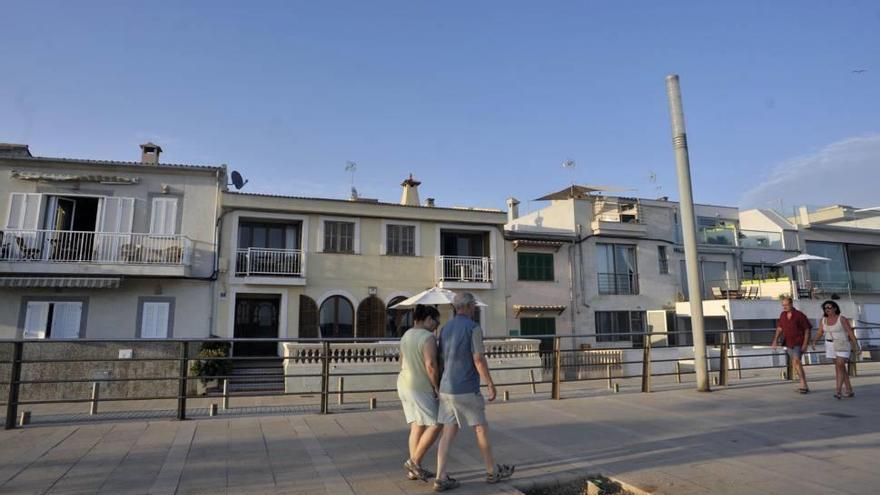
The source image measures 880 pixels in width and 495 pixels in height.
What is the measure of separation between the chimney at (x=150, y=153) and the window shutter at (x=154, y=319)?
5.40 meters

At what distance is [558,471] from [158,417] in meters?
5.72

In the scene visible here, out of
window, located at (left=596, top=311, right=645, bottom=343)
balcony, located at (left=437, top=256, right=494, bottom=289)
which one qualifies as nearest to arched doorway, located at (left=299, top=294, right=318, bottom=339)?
balcony, located at (left=437, top=256, right=494, bottom=289)

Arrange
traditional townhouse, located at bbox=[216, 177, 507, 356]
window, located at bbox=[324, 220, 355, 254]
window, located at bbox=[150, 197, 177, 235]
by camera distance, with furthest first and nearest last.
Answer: window, located at bbox=[324, 220, 355, 254]
traditional townhouse, located at bbox=[216, 177, 507, 356]
window, located at bbox=[150, 197, 177, 235]

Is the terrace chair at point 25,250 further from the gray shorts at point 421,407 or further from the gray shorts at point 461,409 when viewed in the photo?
the gray shorts at point 461,409

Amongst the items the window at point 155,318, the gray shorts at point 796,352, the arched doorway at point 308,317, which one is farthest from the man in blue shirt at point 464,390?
the window at point 155,318

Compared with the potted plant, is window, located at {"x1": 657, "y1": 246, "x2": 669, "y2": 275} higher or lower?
higher

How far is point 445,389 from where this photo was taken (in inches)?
181

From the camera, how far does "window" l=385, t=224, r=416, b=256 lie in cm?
2011

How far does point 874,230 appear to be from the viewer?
104ft

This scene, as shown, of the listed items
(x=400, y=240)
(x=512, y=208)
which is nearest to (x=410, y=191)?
(x=400, y=240)

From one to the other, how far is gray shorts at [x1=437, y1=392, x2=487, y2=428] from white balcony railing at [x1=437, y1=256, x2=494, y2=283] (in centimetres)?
1551

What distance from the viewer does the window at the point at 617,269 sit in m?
23.5

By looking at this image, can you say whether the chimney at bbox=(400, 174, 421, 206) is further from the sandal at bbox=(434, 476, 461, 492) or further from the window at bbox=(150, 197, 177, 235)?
the sandal at bbox=(434, 476, 461, 492)

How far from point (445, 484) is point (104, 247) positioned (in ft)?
53.6
